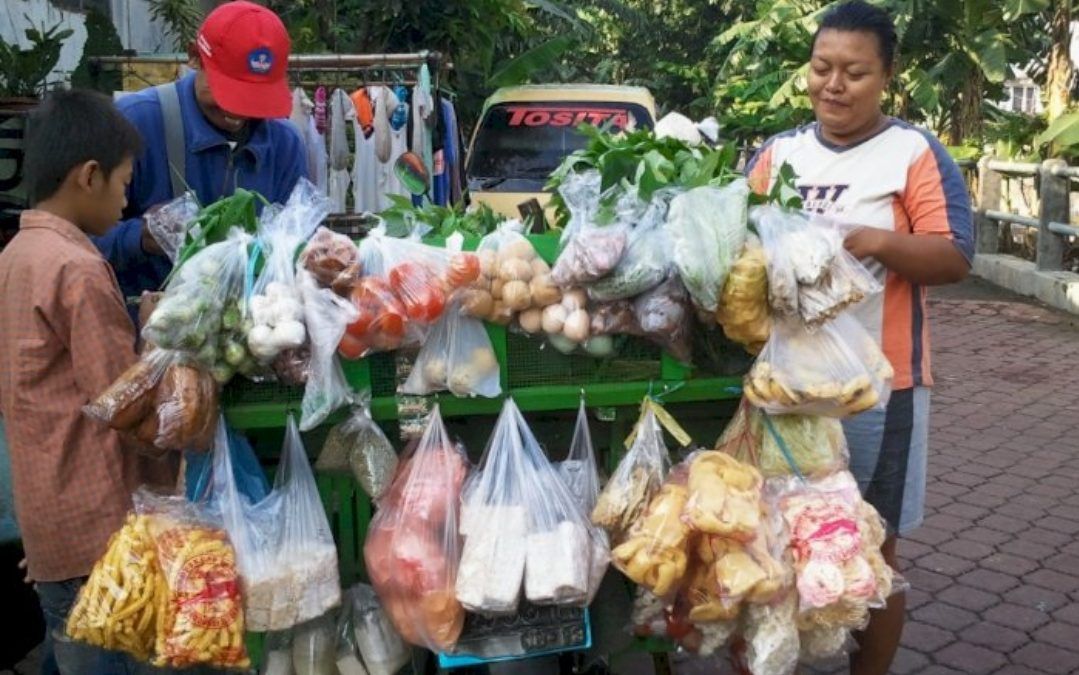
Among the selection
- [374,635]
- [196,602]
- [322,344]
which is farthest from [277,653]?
[322,344]

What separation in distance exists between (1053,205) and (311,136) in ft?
22.9

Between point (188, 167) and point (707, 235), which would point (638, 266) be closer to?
point (707, 235)

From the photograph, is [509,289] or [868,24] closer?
[509,289]

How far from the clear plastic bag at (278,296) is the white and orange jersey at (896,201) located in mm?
1141

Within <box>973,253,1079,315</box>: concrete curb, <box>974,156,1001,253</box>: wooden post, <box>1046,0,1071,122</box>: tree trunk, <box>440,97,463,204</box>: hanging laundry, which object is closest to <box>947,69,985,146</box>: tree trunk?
<box>1046,0,1071,122</box>: tree trunk

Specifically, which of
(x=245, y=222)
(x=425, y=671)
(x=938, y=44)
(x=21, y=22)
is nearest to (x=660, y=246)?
(x=245, y=222)

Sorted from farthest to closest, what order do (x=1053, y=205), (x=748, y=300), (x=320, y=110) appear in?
(x=1053, y=205) < (x=320, y=110) < (x=748, y=300)

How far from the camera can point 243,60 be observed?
301 cm

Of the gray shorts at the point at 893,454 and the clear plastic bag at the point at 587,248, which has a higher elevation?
the clear plastic bag at the point at 587,248

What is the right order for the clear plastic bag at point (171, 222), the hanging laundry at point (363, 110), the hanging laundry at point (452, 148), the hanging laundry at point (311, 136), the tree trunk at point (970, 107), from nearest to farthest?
the clear plastic bag at point (171, 222) → the hanging laundry at point (311, 136) → the hanging laundry at point (363, 110) → the hanging laundry at point (452, 148) → the tree trunk at point (970, 107)

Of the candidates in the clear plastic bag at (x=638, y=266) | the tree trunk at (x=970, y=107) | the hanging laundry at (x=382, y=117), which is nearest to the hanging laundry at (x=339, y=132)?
the hanging laundry at (x=382, y=117)

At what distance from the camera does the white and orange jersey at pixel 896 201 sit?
2.71m

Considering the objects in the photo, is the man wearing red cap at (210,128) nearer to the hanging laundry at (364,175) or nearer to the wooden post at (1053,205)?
the hanging laundry at (364,175)

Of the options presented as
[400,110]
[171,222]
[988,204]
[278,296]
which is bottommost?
[988,204]
